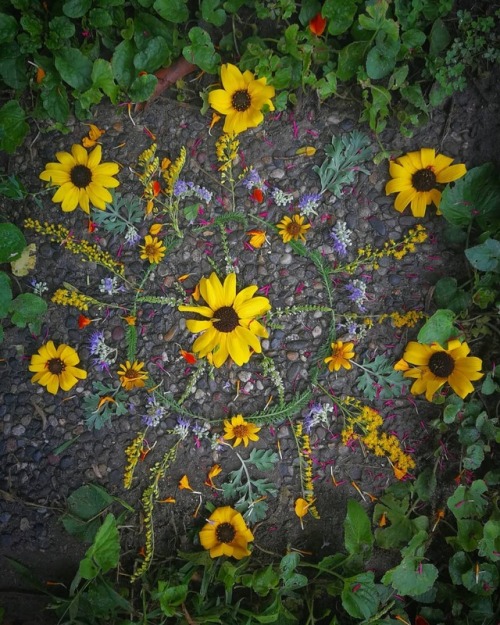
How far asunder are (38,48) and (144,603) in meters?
1.41

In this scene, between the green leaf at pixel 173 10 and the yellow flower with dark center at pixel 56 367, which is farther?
the yellow flower with dark center at pixel 56 367

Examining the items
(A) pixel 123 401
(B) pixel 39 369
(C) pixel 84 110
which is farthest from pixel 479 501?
(C) pixel 84 110

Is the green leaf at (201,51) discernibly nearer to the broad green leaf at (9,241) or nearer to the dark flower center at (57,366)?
the broad green leaf at (9,241)

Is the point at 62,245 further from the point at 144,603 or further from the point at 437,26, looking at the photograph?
the point at 437,26

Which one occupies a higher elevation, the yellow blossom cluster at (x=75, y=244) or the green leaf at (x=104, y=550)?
the yellow blossom cluster at (x=75, y=244)

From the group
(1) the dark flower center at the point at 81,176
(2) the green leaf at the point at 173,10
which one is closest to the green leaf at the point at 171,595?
(1) the dark flower center at the point at 81,176

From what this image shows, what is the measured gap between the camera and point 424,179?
1456 millimetres

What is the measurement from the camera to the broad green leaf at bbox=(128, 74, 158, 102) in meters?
1.44

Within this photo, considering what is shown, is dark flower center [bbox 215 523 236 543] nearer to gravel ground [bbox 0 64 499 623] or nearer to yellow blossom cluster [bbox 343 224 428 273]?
gravel ground [bbox 0 64 499 623]

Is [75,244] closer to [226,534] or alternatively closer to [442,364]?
[226,534]

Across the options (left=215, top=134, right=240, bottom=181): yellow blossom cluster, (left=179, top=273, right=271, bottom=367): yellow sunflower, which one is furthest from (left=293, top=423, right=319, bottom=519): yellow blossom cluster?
(left=215, top=134, right=240, bottom=181): yellow blossom cluster

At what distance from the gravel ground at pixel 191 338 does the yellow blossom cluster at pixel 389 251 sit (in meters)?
0.02

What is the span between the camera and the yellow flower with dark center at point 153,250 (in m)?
1.51

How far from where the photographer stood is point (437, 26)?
4.60ft
